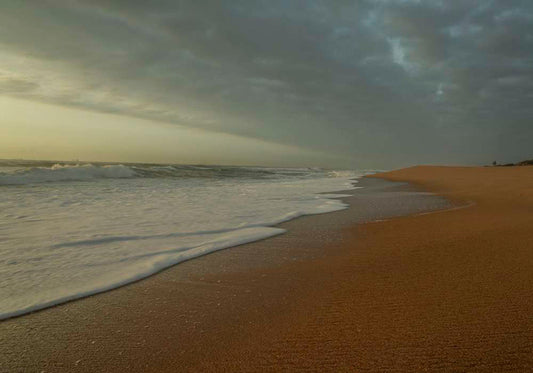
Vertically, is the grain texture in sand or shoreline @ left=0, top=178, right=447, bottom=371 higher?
the grain texture in sand

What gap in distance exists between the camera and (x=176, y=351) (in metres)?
1.73

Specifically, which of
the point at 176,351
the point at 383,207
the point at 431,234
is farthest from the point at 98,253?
the point at 383,207

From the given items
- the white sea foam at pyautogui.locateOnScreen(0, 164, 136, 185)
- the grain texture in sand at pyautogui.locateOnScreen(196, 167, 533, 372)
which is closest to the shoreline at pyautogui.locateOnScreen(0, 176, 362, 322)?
the grain texture in sand at pyautogui.locateOnScreen(196, 167, 533, 372)

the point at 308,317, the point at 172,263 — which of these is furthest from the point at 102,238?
the point at 308,317

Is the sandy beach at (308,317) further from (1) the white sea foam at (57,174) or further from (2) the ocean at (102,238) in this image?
(1) the white sea foam at (57,174)

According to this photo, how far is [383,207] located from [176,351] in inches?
248

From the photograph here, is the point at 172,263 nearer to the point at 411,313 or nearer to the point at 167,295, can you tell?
the point at 167,295

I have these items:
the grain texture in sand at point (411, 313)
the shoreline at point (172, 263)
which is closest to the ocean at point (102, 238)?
the shoreline at point (172, 263)

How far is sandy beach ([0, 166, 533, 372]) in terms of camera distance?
1616 millimetres

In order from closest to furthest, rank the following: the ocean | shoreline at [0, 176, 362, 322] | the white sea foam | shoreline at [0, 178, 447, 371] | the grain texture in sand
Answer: the grain texture in sand < shoreline at [0, 178, 447, 371] < shoreline at [0, 176, 362, 322] < the ocean < the white sea foam

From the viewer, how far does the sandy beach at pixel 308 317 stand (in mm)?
1616

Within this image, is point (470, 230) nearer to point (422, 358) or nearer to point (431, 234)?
point (431, 234)

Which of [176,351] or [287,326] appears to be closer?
[176,351]

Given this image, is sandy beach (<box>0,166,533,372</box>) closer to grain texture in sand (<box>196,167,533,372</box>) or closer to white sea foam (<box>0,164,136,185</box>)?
grain texture in sand (<box>196,167,533,372</box>)
